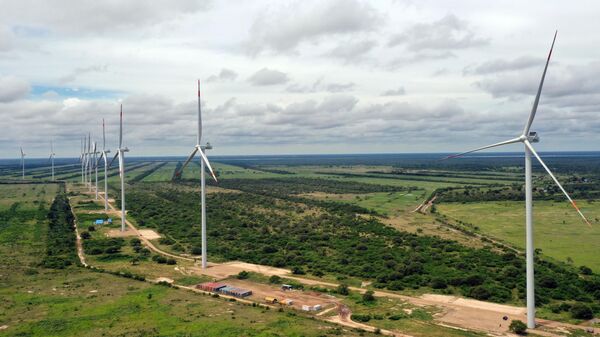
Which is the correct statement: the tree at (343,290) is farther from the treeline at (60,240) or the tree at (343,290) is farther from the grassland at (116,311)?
the treeline at (60,240)

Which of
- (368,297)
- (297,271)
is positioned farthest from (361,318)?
(297,271)

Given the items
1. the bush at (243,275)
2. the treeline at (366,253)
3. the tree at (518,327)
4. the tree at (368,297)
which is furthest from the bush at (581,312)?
the bush at (243,275)

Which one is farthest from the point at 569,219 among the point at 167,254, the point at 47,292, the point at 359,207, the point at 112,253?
the point at 47,292

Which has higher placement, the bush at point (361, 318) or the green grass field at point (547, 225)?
the green grass field at point (547, 225)

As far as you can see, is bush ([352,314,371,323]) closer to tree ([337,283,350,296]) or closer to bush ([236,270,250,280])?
tree ([337,283,350,296])

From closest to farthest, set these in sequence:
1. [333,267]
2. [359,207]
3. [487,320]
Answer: [487,320] → [333,267] → [359,207]

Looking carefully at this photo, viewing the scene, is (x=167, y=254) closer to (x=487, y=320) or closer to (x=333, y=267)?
(x=333, y=267)

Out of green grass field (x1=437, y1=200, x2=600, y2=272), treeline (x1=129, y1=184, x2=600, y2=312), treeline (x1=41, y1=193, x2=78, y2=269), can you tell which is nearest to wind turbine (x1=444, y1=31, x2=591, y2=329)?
treeline (x1=129, y1=184, x2=600, y2=312)

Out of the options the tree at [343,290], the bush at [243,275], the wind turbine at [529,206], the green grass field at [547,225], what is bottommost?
the bush at [243,275]
